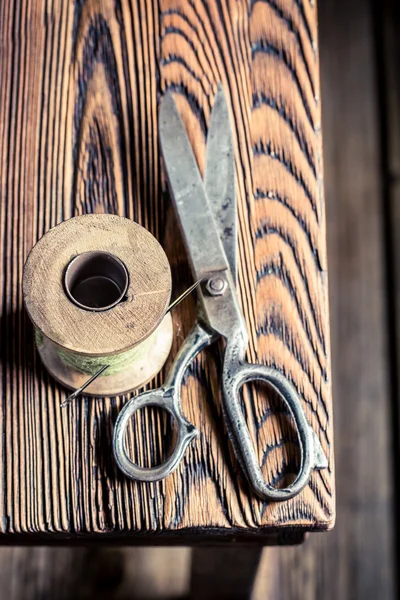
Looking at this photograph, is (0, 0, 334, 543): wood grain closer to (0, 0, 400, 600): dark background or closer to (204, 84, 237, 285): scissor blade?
(204, 84, 237, 285): scissor blade

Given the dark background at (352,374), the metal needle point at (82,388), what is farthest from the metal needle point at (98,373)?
the dark background at (352,374)

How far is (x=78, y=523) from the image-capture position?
0.53 m

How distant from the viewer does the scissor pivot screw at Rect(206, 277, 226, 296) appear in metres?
0.54

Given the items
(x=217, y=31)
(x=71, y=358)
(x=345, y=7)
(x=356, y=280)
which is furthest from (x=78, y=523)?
(x=345, y=7)

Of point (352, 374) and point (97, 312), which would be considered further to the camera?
point (352, 374)

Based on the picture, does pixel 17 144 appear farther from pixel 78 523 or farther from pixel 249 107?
pixel 78 523

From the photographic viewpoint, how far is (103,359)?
49 centimetres

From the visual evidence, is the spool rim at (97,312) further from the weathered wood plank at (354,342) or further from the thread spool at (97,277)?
the weathered wood plank at (354,342)

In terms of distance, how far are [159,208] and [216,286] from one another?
0.28ft

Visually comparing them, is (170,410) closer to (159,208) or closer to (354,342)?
(159,208)

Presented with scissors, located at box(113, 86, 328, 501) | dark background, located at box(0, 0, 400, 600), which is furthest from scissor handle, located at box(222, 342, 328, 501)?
dark background, located at box(0, 0, 400, 600)

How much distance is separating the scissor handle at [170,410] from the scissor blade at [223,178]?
0.19 ft

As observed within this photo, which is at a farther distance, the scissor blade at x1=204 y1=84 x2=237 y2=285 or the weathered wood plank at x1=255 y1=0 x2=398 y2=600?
the weathered wood plank at x1=255 y1=0 x2=398 y2=600

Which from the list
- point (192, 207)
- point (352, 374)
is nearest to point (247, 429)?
point (192, 207)
